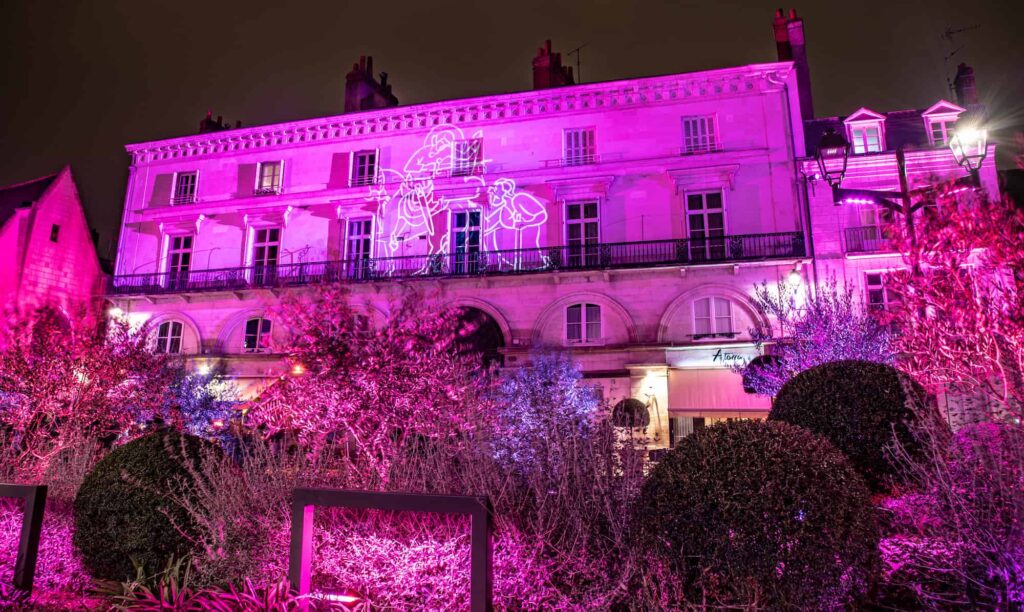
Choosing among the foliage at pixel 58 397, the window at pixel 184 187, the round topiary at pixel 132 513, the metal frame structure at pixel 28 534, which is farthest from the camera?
the window at pixel 184 187

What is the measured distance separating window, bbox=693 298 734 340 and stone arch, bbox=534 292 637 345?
208 cm

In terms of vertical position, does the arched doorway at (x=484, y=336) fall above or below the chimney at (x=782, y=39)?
below

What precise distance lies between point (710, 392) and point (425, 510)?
1707 cm

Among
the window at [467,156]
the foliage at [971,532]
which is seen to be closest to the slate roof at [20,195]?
the window at [467,156]

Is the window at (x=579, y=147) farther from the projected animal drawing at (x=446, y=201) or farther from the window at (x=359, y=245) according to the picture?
the window at (x=359, y=245)

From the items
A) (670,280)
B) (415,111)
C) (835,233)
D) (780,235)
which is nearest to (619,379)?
(670,280)

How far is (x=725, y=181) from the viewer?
71.1ft

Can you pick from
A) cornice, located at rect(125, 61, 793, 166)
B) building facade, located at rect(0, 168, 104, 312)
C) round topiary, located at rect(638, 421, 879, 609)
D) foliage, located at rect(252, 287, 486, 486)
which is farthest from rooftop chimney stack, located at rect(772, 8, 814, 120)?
building facade, located at rect(0, 168, 104, 312)

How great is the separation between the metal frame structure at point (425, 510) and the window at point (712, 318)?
57.0 feet

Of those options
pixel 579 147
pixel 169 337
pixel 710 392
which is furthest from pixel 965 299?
pixel 169 337

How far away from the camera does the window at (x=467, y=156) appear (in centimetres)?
2405

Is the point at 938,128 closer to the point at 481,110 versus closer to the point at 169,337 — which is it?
the point at 481,110

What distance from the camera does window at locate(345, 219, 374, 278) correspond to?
958 inches

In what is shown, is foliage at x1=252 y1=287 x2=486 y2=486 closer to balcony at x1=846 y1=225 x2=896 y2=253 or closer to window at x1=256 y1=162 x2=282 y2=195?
balcony at x1=846 y1=225 x2=896 y2=253
